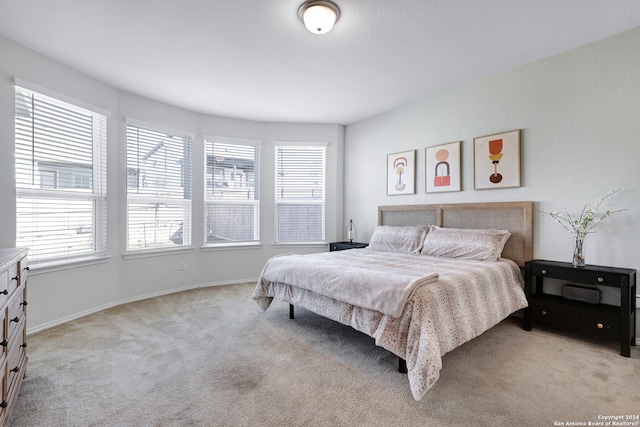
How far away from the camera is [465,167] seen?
12.0ft

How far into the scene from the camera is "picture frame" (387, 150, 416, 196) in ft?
13.7

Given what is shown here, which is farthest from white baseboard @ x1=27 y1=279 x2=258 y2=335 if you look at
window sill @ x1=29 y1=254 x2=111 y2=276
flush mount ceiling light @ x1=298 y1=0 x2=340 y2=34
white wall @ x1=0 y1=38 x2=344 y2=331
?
flush mount ceiling light @ x1=298 y1=0 x2=340 y2=34

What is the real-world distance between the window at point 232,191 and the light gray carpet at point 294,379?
6.53 ft

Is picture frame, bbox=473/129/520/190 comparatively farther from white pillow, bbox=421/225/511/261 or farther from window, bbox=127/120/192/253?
window, bbox=127/120/192/253

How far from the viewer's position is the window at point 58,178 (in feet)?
9.25

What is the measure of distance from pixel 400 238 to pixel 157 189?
3297mm

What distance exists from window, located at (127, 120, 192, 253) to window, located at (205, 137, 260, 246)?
34 centimetres

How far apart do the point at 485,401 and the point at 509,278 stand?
137 cm

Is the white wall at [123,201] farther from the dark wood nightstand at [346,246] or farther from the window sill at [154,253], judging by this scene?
the dark wood nightstand at [346,246]

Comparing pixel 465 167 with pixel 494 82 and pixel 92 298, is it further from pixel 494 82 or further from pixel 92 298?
pixel 92 298

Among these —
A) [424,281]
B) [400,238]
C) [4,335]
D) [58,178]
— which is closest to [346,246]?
[400,238]

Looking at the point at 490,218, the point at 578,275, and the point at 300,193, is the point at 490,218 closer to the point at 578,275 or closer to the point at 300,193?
the point at 578,275

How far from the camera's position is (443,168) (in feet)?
12.6

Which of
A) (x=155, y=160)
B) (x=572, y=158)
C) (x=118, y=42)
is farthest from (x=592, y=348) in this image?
(x=155, y=160)
